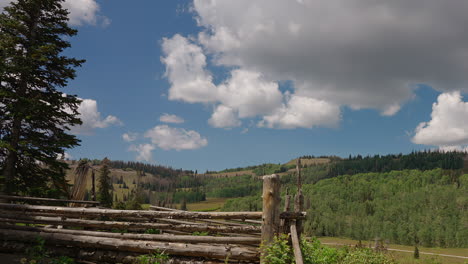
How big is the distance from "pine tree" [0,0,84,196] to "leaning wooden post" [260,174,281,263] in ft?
42.4

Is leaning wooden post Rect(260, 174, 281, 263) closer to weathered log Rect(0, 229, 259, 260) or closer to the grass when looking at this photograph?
weathered log Rect(0, 229, 259, 260)

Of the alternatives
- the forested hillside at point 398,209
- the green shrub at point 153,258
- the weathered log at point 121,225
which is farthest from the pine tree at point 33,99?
the forested hillside at point 398,209

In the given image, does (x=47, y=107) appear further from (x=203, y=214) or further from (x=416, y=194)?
(x=416, y=194)

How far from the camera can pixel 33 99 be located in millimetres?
15055

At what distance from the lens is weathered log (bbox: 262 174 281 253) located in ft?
21.9

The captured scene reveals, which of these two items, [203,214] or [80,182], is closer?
[203,214]

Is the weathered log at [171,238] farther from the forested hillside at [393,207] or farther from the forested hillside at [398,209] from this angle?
the forested hillside at [398,209]

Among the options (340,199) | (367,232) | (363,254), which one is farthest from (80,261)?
(340,199)

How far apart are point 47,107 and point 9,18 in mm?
5186

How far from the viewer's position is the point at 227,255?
6789 mm

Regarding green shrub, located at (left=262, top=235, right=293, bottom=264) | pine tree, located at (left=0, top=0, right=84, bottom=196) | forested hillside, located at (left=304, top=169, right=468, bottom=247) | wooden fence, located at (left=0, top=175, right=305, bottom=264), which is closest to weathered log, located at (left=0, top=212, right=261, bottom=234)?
wooden fence, located at (left=0, top=175, right=305, bottom=264)

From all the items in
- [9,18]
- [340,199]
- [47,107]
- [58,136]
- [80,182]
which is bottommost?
[340,199]

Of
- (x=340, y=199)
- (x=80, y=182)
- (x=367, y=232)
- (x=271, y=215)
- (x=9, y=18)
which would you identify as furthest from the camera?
(x=340, y=199)

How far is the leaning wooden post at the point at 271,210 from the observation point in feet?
21.9
